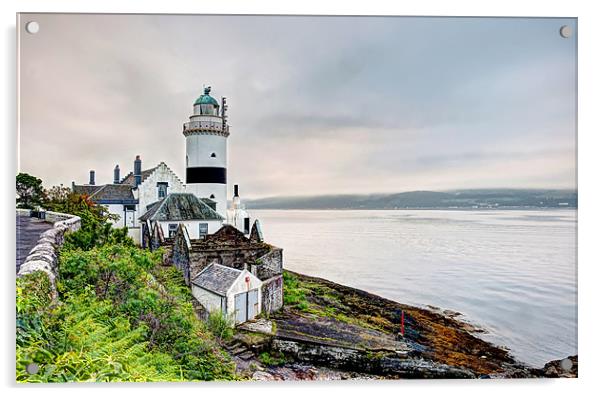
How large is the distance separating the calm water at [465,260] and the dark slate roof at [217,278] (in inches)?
14.1

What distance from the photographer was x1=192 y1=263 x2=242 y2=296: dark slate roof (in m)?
3.00

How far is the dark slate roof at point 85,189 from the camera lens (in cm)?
293

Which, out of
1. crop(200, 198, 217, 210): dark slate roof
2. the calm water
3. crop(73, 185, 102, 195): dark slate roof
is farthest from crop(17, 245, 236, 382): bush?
the calm water

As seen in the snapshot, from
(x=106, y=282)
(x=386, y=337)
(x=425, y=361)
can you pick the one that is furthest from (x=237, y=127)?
(x=425, y=361)

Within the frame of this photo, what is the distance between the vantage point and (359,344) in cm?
296

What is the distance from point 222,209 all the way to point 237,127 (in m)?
0.56

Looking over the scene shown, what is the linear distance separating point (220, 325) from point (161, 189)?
0.97 meters

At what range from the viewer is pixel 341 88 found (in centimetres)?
301

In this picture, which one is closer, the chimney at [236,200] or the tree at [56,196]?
the tree at [56,196]

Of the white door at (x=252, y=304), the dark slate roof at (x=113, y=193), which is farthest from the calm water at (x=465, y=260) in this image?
the dark slate roof at (x=113, y=193)

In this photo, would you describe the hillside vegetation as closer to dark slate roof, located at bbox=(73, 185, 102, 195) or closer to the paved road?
dark slate roof, located at bbox=(73, 185, 102, 195)

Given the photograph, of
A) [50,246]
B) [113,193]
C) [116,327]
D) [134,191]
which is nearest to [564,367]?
[116,327]
